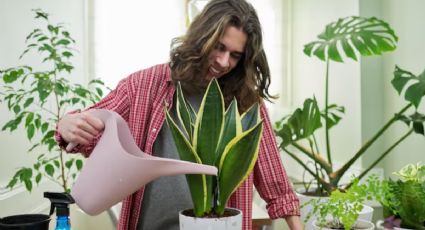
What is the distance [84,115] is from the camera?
0.84 meters

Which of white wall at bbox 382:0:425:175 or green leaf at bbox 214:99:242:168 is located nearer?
green leaf at bbox 214:99:242:168

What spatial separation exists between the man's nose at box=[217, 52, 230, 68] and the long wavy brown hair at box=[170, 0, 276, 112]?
35 mm

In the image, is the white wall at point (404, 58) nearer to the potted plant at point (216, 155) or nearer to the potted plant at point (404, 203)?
the potted plant at point (404, 203)

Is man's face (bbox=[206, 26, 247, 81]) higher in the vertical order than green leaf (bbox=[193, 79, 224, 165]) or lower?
higher

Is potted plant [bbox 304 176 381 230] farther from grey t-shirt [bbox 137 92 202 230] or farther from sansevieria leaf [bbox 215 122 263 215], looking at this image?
grey t-shirt [bbox 137 92 202 230]

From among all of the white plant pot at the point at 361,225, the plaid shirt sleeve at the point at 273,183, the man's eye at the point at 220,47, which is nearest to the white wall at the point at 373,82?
the plaid shirt sleeve at the point at 273,183

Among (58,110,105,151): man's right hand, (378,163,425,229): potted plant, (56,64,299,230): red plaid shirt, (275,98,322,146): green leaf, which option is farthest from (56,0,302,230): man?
(275,98,322,146): green leaf

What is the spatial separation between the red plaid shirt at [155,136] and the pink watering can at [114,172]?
0.52 metres

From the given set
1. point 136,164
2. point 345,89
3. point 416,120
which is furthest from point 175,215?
point 345,89

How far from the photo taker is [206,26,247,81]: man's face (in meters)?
1.18

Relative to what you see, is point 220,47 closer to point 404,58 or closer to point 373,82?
point 404,58

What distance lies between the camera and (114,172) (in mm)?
632

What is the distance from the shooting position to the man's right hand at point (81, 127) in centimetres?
81

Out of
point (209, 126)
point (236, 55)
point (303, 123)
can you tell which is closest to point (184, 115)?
point (209, 126)
